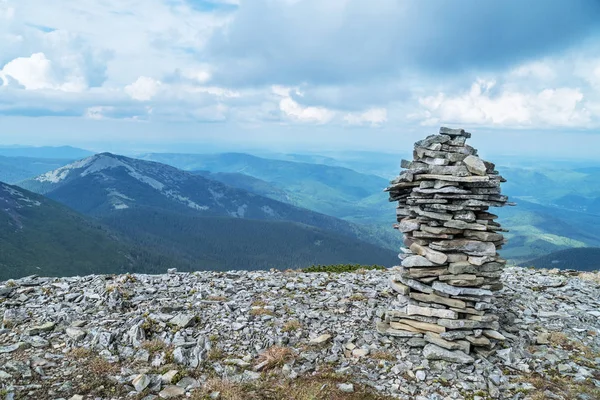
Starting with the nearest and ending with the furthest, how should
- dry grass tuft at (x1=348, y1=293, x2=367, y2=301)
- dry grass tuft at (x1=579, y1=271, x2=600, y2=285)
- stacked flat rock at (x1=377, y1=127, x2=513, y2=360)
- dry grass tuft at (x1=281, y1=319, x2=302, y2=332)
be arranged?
stacked flat rock at (x1=377, y1=127, x2=513, y2=360), dry grass tuft at (x1=281, y1=319, x2=302, y2=332), dry grass tuft at (x1=348, y1=293, x2=367, y2=301), dry grass tuft at (x1=579, y1=271, x2=600, y2=285)

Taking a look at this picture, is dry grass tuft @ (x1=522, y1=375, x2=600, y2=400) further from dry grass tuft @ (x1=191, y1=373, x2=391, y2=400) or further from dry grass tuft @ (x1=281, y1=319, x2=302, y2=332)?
dry grass tuft @ (x1=281, y1=319, x2=302, y2=332)

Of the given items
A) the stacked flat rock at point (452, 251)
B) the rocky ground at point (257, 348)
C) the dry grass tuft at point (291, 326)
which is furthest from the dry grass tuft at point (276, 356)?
the stacked flat rock at point (452, 251)

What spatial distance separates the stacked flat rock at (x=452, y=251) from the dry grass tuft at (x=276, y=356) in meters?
3.92

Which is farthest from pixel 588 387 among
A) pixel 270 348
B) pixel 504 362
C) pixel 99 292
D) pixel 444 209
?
pixel 99 292

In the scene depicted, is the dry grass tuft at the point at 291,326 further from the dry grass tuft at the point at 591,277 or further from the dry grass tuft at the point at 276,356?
the dry grass tuft at the point at 591,277

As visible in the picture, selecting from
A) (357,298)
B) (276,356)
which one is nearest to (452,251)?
(357,298)

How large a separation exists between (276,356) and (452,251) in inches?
284

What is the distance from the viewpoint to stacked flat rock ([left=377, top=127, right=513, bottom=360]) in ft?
44.4

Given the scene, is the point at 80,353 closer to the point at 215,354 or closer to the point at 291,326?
the point at 215,354

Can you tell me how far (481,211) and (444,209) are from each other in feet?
4.74

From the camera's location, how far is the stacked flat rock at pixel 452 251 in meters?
13.5

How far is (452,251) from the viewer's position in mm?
14047

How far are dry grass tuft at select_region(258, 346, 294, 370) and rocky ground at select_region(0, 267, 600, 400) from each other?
0.04m

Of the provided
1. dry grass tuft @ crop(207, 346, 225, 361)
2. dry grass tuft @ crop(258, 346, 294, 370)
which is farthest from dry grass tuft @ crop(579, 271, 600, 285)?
dry grass tuft @ crop(207, 346, 225, 361)
